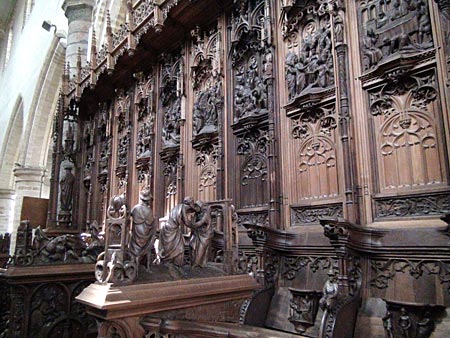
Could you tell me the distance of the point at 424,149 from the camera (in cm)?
378

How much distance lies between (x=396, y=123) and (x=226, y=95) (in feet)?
9.42

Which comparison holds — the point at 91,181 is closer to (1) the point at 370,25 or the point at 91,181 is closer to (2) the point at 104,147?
(2) the point at 104,147

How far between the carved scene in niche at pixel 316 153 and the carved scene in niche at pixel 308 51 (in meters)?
0.33

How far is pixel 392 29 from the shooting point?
4.19m

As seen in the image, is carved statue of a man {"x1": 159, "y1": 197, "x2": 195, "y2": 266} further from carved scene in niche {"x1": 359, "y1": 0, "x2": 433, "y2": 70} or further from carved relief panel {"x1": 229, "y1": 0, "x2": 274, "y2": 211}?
carved scene in niche {"x1": 359, "y1": 0, "x2": 433, "y2": 70}

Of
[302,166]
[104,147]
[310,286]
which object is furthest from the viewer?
[104,147]

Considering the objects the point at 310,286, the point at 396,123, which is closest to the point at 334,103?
the point at 396,123

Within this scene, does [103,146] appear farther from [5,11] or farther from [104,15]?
[5,11]

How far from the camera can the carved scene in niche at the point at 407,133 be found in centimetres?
374

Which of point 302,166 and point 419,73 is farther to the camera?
point 302,166

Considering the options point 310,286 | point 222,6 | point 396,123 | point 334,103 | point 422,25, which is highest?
point 222,6

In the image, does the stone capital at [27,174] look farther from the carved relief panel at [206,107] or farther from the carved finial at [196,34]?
the carved finial at [196,34]

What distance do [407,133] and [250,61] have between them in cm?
285

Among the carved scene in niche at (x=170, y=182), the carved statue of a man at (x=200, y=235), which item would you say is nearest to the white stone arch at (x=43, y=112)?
the carved scene in niche at (x=170, y=182)
